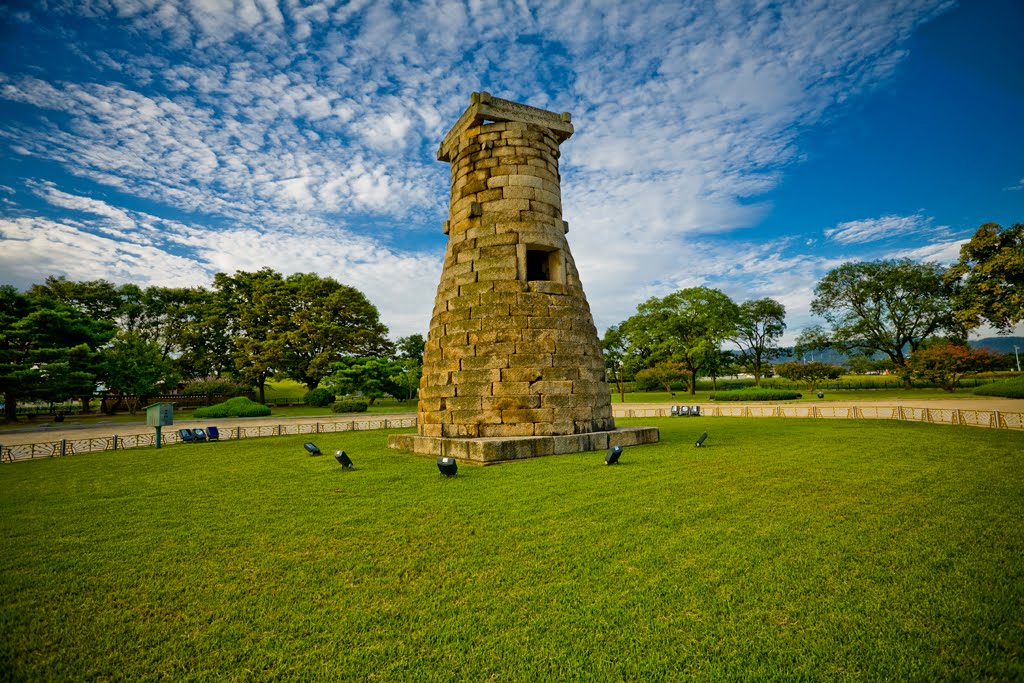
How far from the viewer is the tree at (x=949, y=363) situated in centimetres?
3484

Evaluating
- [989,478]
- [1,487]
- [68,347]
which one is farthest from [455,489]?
[68,347]

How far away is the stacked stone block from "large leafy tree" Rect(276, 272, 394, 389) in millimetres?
31550

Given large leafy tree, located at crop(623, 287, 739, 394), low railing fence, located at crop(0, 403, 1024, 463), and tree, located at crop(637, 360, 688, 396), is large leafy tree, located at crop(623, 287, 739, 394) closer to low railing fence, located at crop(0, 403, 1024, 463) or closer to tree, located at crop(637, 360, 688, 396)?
tree, located at crop(637, 360, 688, 396)

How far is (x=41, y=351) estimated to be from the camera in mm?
26172

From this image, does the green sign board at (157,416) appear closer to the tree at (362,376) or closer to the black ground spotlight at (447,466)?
the black ground spotlight at (447,466)

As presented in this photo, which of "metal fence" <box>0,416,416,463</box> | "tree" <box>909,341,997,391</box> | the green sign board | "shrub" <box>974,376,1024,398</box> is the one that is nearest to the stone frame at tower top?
the green sign board

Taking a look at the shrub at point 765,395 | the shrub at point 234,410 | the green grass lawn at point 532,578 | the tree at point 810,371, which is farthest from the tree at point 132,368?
the tree at point 810,371

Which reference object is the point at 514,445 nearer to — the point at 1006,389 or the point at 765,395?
the point at 765,395

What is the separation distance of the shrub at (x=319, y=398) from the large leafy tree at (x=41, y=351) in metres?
13.4

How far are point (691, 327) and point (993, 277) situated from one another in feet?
94.7

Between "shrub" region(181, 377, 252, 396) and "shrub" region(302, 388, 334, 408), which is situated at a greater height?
"shrub" region(181, 377, 252, 396)

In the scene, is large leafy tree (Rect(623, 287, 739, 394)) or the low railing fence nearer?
the low railing fence

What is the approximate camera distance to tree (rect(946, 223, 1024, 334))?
1861 cm

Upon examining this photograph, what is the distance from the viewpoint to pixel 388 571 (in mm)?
4641
